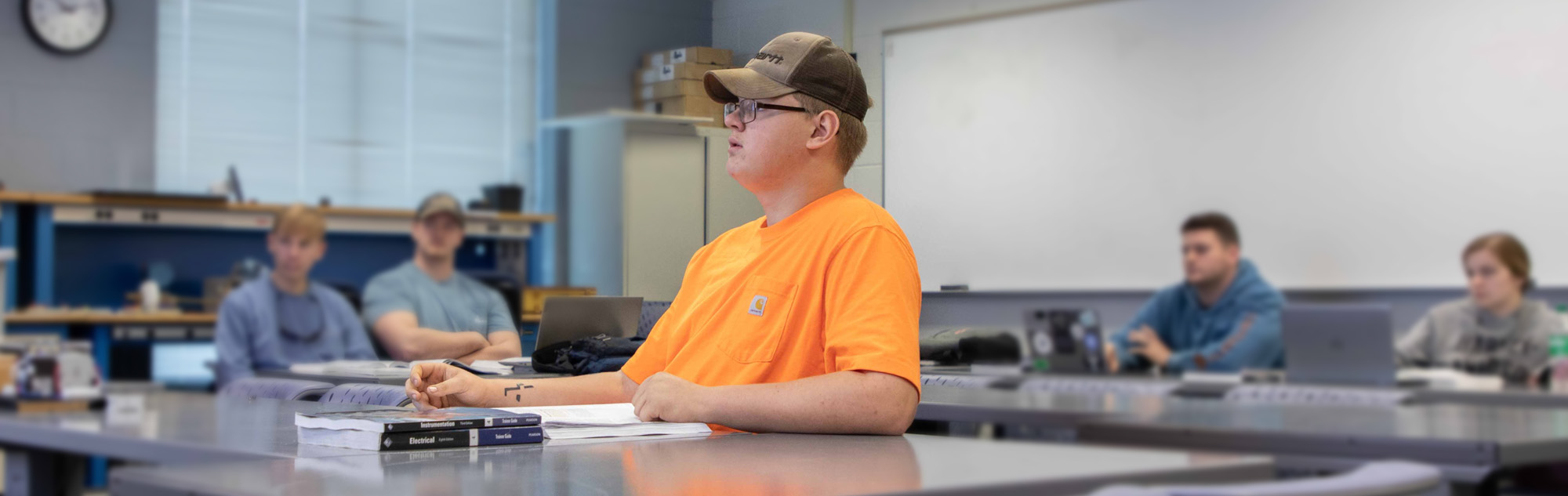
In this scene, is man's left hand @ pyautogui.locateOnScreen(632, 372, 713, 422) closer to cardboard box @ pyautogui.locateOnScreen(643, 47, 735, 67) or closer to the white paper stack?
the white paper stack

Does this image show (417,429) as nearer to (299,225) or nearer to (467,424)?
(467,424)

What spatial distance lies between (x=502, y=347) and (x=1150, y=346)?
3.45 meters

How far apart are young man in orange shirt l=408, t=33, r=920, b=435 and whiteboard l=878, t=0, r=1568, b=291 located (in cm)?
374

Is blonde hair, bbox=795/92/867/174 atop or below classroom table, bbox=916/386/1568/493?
atop

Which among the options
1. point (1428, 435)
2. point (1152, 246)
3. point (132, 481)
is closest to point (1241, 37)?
point (1152, 246)

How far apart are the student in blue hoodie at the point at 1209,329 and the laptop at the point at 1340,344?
31.2 inches

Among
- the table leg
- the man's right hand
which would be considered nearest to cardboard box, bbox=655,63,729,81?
the man's right hand

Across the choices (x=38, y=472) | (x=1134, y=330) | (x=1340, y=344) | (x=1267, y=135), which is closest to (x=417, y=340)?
(x=38, y=472)

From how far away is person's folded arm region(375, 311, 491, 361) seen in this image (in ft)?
5.49

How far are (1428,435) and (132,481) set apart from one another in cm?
150

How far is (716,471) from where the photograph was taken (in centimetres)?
84

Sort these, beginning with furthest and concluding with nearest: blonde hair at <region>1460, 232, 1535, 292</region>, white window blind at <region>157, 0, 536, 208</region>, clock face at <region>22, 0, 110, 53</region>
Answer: white window blind at <region>157, 0, 536, 208</region> → clock face at <region>22, 0, 110, 53</region> → blonde hair at <region>1460, 232, 1535, 292</region>

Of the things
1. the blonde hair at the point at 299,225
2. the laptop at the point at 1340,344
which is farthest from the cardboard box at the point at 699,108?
the blonde hair at the point at 299,225

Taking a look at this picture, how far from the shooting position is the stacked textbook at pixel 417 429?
0.96 meters
